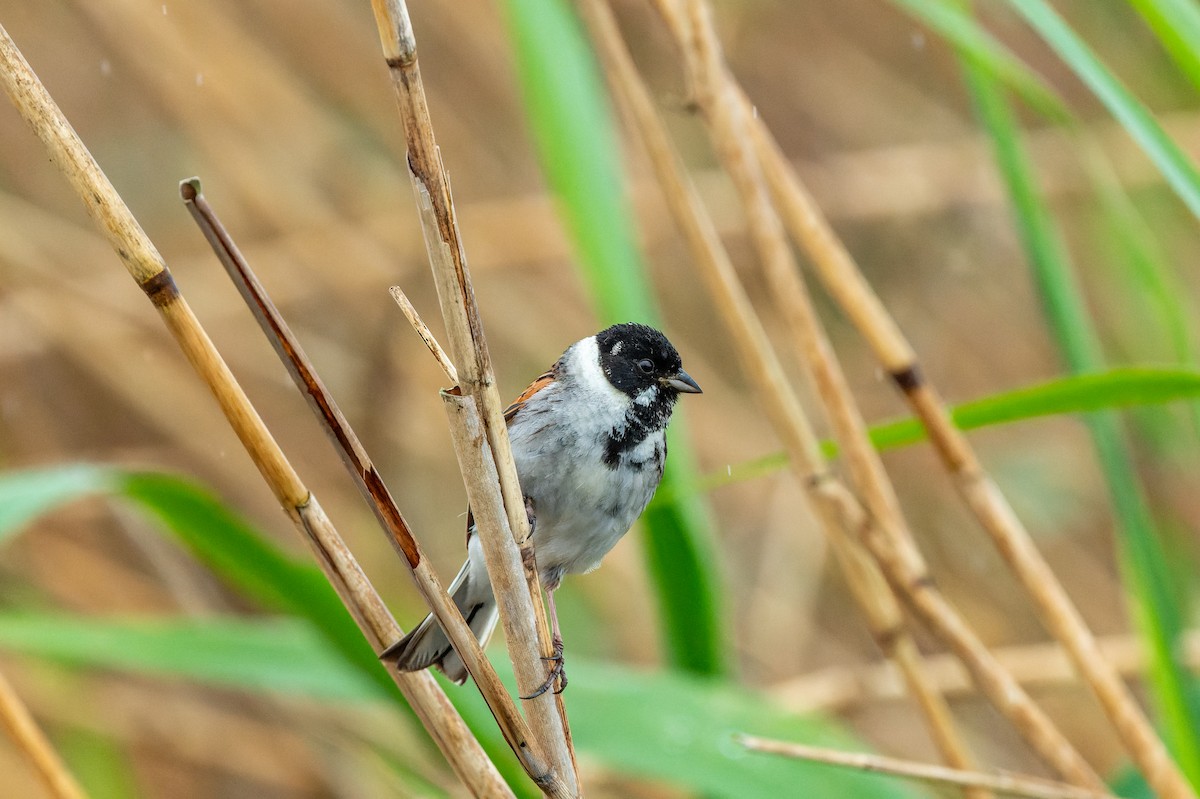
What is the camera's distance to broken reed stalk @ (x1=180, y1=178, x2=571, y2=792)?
84 centimetres

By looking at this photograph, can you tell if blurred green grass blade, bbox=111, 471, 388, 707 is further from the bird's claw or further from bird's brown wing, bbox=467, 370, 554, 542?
bird's brown wing, bbox=467, 370, 554, 542

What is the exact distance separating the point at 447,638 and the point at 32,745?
83 centimetres

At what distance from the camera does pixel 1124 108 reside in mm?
1329

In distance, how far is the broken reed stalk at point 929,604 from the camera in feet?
5.53

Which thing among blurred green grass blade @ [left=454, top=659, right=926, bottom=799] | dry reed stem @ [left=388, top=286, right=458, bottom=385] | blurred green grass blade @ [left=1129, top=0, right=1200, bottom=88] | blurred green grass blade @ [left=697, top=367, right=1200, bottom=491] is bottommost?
dry reed stem @ [left=388, top=286, right=458, bottom=385]

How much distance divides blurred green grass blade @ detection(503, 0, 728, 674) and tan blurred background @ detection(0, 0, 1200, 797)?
144 cm

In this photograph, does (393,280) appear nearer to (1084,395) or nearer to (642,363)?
(642,363)

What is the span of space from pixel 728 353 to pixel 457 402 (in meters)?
2.85

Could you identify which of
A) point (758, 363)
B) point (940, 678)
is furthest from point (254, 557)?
point (940, 678)

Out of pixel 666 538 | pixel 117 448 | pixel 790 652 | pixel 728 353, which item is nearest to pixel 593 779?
pixel 790 652

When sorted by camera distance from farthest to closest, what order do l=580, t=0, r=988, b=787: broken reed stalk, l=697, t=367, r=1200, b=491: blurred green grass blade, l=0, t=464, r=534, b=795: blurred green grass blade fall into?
l=580, t=0, r=988, b=787: broken reed stalk → l=0, t=464, r=534, b=795: blurred green grass blade → l=697, t=367, r=1200, b=491: blurred green grass blade

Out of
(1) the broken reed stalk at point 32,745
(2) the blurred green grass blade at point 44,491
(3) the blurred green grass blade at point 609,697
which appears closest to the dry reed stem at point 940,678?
(3) the blurred green grass blade at point 609,697

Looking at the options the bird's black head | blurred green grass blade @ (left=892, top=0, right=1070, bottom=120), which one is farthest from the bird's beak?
blurred green grass blade @ (left=892, top=0, right=1070, bottom=120)

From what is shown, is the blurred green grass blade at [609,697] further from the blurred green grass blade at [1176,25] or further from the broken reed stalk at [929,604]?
the blurred green grass blade at [1176,25]
